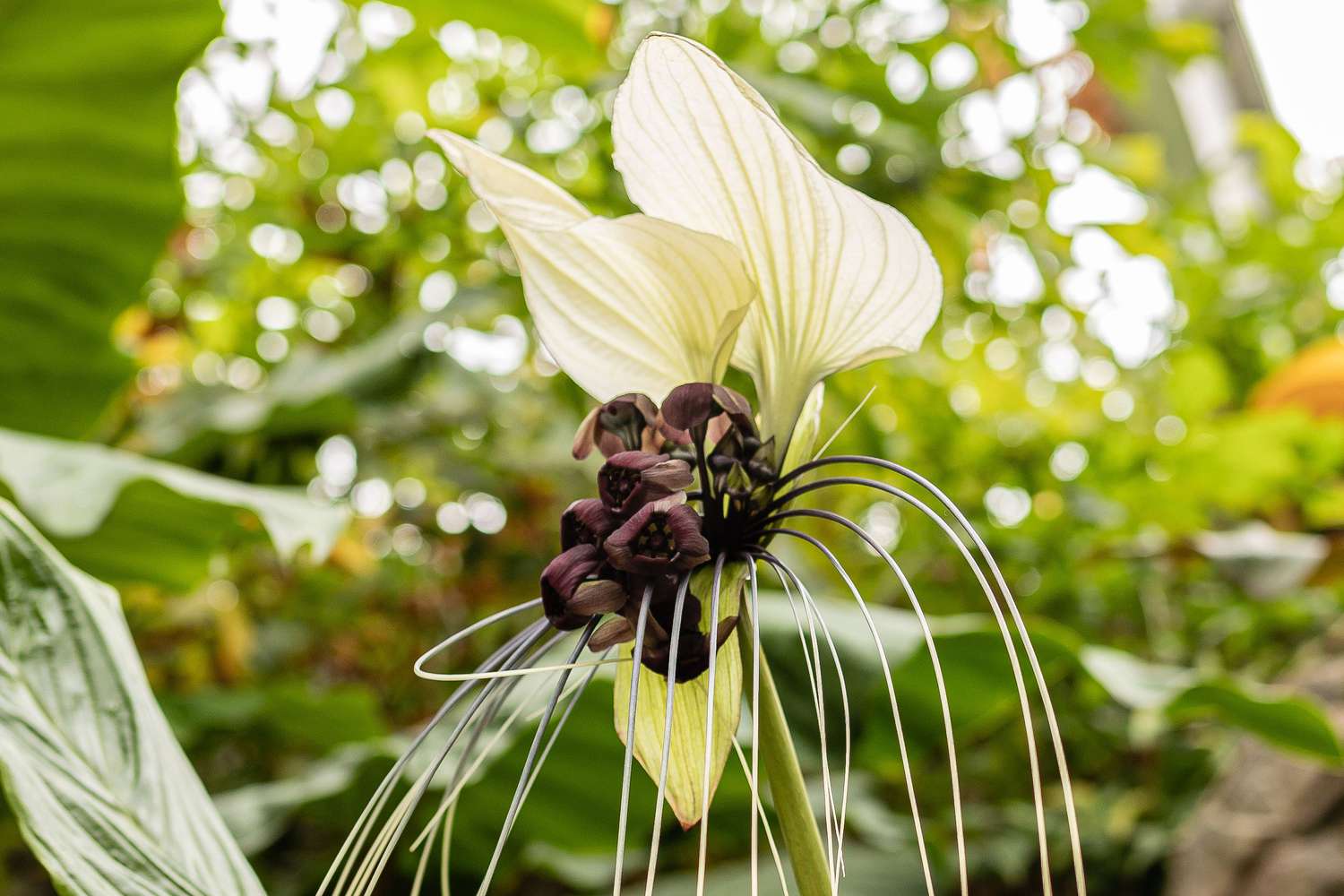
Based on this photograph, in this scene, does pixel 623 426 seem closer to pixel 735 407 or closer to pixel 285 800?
pixel 735 407

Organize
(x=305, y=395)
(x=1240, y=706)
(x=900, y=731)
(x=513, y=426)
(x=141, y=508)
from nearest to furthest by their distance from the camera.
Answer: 1. (x=900, y=731)
2. (x=1240, y=706)
3. (x=141, y=508)
4. (x=305, y=395)
5. (x=513, y=426)

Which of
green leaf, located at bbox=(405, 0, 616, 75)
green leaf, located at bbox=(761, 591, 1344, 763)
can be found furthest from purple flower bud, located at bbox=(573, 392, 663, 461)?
green leaf, located at bbox=(405, 0, 616, 75)

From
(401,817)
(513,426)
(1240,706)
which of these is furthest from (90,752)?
(513,426)

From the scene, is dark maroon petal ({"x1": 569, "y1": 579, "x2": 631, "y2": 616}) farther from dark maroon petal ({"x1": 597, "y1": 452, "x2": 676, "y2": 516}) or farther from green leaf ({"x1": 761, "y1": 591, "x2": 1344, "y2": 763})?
green leaf ({"x1": 761, "y1": 591, "x2": 1344, "y2": 763})

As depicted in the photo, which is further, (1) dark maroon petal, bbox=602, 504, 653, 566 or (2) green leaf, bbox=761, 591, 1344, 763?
(2) green leaf, bbox=761, 591, 1344, 763

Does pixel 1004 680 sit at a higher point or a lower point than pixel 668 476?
lower

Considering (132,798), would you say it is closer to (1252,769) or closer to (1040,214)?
(1252,769)

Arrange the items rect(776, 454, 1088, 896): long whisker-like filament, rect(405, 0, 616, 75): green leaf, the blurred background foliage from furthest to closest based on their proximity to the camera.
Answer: rect(405, 0, 616, 75): green leaf → the blurred background foliage → rect(776, 454, 1088, 896): long whisker-like filament
